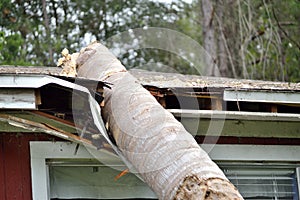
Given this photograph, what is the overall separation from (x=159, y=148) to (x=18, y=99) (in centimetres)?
104

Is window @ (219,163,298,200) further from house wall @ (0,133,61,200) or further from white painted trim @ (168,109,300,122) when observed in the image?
house wall @ (0,133,61,200)

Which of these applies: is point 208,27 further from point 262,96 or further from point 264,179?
point 262,96

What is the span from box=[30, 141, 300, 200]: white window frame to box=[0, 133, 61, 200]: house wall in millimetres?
40

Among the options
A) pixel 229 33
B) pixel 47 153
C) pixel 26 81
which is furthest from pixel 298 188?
pixel 229 33

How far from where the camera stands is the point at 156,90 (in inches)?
171

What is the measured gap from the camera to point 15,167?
4.53 meters

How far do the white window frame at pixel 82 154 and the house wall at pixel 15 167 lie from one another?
0.04 meters

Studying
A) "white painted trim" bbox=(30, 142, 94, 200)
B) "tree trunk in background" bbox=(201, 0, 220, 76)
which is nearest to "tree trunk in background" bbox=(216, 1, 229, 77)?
"tree trunk in background" bbox=(201, 0, 220, 76)

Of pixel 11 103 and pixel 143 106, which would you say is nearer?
pixel 143 106

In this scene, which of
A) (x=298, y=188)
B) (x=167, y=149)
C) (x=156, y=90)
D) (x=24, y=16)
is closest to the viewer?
(x=167, y=149)

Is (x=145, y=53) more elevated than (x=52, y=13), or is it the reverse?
(x=52, y=13)

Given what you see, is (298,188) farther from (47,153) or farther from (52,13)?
(52,13)

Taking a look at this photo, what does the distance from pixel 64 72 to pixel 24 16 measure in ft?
41.2

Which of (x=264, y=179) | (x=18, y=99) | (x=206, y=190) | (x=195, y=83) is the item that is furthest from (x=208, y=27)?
(x=206, y=190)
